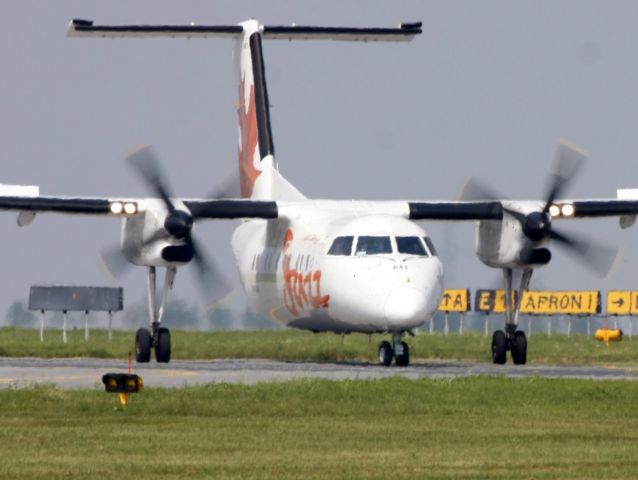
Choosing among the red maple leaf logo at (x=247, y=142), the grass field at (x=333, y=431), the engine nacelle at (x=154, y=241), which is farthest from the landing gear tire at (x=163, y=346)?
the grass field at (x=333, y=431)

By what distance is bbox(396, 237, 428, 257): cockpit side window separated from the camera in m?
37.8

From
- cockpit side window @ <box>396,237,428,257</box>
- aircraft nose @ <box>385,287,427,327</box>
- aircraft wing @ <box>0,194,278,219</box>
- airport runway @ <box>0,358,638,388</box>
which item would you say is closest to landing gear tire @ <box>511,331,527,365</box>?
airport runway @ <box>0,358,638,388</box>

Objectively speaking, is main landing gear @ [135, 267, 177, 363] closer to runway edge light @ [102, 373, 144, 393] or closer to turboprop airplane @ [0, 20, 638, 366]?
turboprop airplane @ [0, 20, 638, 366]

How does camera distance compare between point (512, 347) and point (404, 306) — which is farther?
point (512, 347)

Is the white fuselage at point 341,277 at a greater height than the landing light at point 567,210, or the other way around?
the landing light at point 567,210

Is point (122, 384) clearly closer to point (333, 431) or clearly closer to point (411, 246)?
point (333, 431)

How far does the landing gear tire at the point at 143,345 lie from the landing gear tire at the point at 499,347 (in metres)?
8.84

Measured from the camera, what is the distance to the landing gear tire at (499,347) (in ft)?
140

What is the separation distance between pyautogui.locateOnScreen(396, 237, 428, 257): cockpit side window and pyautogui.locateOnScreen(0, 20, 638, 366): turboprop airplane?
0.02m

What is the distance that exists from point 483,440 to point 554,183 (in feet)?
67.3

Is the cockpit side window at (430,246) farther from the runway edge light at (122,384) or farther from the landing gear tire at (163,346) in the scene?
the runway edge light at (122,384)

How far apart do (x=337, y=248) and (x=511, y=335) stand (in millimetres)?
6254

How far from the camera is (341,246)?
38875 millimetres

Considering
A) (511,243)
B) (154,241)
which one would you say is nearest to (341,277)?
(154,241)
